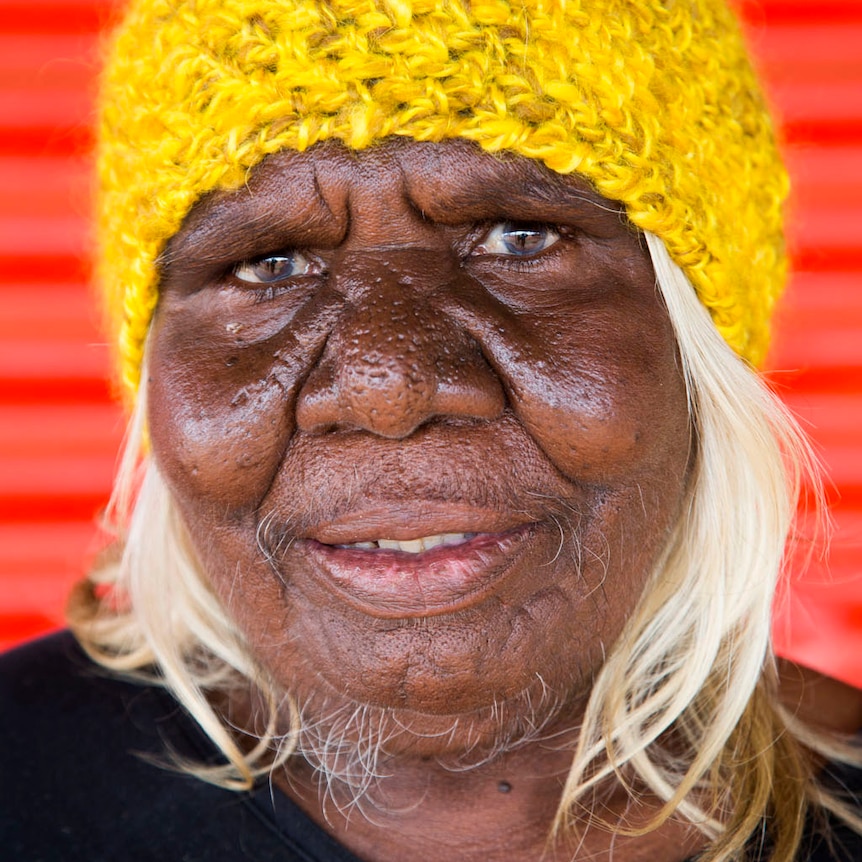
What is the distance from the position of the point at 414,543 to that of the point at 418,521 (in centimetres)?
10

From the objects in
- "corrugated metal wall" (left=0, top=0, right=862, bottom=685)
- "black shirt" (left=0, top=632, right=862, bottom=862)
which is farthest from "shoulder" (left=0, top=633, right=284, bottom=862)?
"corrugated metal wall" (left=0, top=0, right=862, bottom=685)

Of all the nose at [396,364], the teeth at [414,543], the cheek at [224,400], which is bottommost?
the teeth at [414,543]

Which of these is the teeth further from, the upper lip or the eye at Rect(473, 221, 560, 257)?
the eye at Rect(473, 221, 560, 257)

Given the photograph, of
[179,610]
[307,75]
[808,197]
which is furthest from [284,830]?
[808,197]

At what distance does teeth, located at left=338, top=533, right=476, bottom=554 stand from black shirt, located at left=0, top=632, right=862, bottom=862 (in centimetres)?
43

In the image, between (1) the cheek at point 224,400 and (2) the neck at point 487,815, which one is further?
(2) the neck at point 487,815

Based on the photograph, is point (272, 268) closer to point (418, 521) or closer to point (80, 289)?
point (418, 521)

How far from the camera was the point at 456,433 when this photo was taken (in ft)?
4.39

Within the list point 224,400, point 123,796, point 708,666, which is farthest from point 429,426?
point 123,796

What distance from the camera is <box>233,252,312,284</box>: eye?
152 cm

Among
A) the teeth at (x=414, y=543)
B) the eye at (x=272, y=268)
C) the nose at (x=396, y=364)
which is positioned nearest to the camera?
the nose at (x=396, y=364)

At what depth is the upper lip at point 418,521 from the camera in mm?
1347

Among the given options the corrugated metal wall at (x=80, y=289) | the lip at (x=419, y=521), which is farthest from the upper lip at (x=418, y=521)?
the corrugated metal wall at (x=80, y=289)

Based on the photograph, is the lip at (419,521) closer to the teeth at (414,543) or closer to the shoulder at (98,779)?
the teeth at (414,543)
